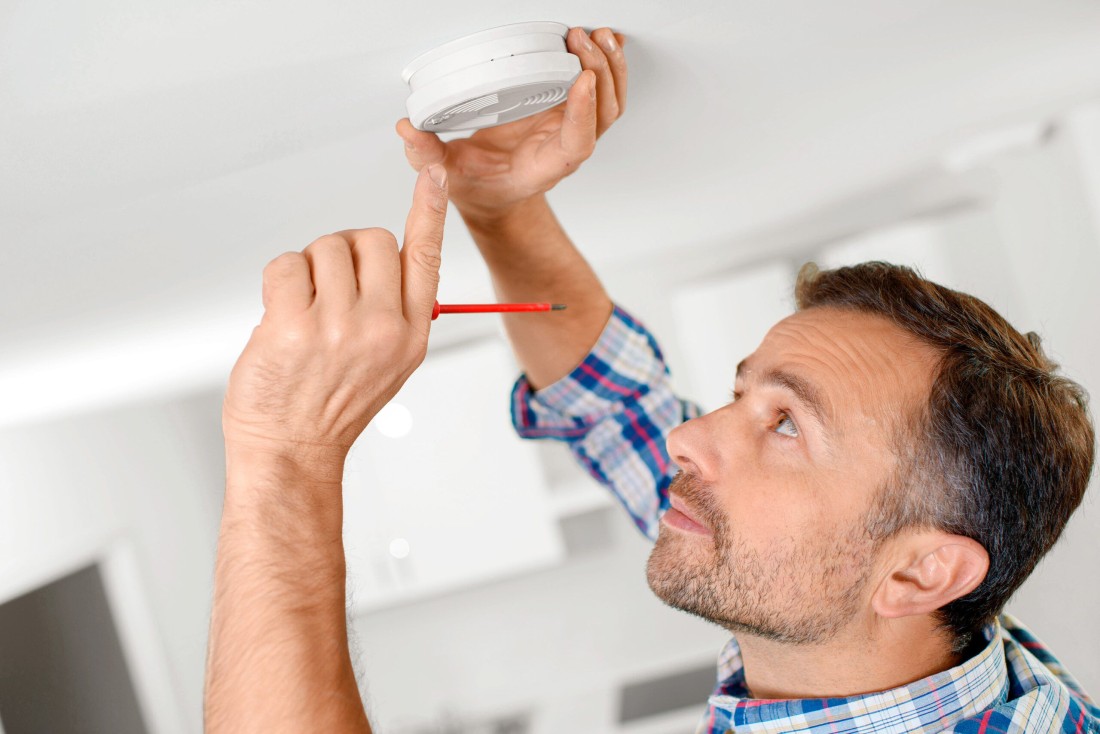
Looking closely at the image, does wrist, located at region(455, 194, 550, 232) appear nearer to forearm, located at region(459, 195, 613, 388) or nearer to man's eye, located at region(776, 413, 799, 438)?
forearm, located at region(459, 195, 613, 388)

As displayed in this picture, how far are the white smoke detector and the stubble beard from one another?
1.87ft

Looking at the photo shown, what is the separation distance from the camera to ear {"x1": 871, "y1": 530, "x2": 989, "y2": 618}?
0.97 m

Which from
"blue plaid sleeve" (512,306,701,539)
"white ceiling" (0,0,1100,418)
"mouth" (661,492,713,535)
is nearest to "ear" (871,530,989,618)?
"mouth" (661,492,713,535)

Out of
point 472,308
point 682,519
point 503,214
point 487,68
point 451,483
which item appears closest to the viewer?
point 487,68

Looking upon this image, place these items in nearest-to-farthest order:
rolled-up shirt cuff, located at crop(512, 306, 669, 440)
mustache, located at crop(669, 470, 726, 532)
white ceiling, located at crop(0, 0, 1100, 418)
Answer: white ceiling, located at crop(0, 0, 1100, 418) → mustache, located at crop(669, 470, 726, 532) → rolled-up shirt cuff, located at crop(512, 306, 669, 440)

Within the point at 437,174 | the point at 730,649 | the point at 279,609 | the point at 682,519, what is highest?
the point at 437,174

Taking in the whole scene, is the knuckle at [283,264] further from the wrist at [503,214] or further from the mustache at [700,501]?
the mustache at [700,501]

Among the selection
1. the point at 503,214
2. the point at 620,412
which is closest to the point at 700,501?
the point at 620,412

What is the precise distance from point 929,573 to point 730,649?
39 centimetres

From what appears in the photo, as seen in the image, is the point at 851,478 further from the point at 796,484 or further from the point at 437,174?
the point at 437,174

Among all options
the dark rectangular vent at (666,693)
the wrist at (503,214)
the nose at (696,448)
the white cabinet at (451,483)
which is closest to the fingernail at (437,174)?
the wrist at (503,214)

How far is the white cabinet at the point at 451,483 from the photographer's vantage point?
2.53 m

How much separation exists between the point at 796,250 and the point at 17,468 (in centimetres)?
147

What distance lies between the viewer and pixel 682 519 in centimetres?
105
